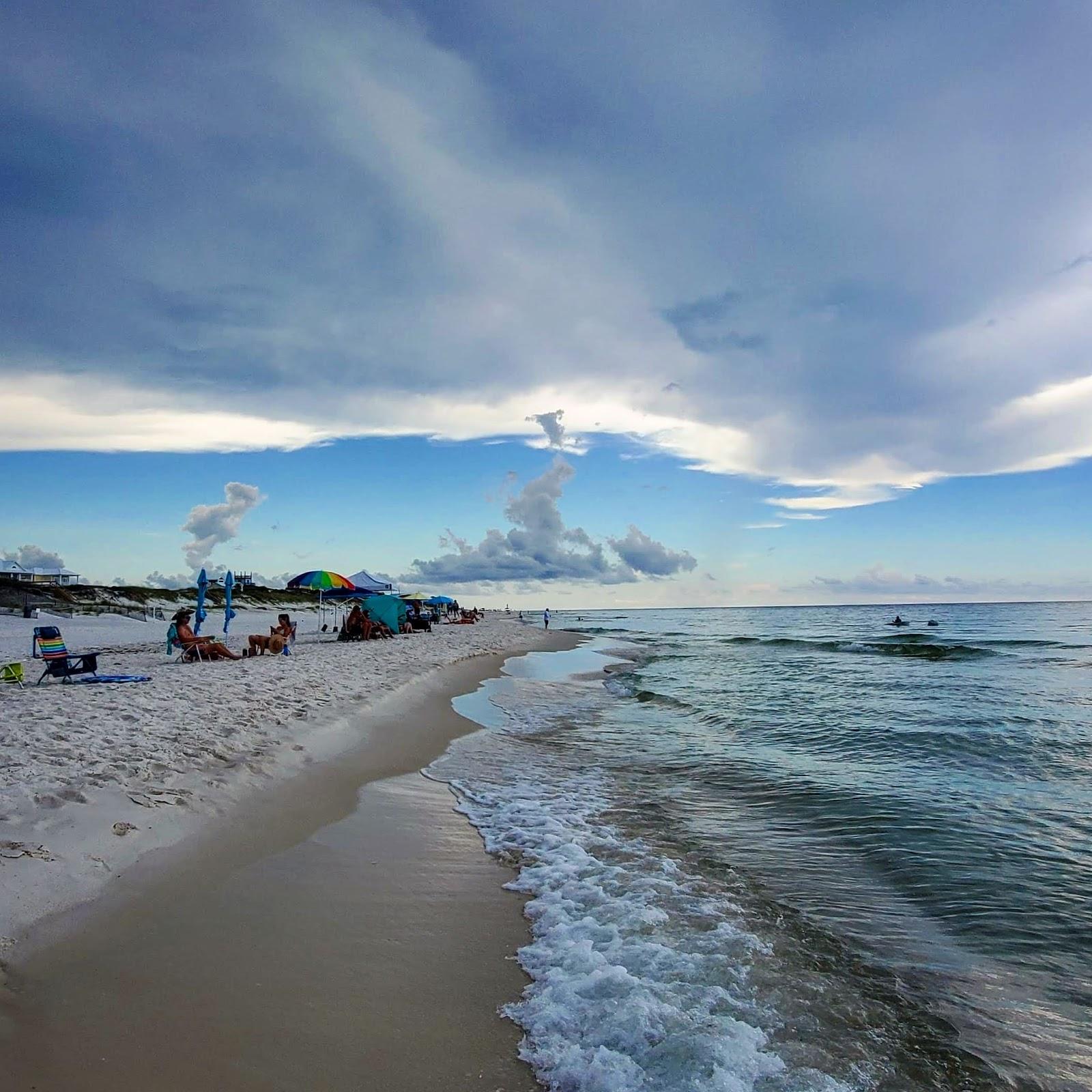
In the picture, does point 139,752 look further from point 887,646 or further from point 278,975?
point 887,646

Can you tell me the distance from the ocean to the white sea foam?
16mm

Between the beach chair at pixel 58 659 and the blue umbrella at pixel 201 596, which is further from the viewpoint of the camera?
the blue umbrella at pixel 201 596

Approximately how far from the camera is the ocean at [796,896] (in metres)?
3.71

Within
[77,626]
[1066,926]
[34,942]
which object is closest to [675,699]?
[1066,926]

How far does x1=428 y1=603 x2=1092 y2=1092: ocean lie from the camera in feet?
→ 12.2

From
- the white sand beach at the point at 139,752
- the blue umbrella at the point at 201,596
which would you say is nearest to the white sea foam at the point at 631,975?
the white sand beach at the point at 139,752

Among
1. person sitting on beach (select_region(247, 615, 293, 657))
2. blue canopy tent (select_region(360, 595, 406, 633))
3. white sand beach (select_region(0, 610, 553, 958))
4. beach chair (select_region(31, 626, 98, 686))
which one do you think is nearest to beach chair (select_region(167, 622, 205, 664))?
white sand beach (select_region(0, 610, 553, 958))

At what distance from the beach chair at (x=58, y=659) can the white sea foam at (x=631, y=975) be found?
11.0 meters

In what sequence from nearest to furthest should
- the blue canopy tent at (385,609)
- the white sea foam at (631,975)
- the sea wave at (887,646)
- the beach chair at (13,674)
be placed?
the white sea foam at (631,975) < the beach chair at (13,674) < the blue canopy tent at (385,609) < the sea wave at (887,646)

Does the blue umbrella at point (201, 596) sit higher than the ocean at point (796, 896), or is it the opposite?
the blue umbrella at point (201, 596)

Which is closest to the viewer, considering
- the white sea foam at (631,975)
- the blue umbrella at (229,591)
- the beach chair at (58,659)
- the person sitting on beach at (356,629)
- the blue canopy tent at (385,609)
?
the white sea foam at (631,975)

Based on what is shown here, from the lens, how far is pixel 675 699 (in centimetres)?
1898

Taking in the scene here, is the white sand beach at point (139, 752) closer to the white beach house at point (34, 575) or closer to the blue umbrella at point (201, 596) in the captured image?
the blue umbrella at point (201, 596)

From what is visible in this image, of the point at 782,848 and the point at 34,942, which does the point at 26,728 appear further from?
the point at 782,848
